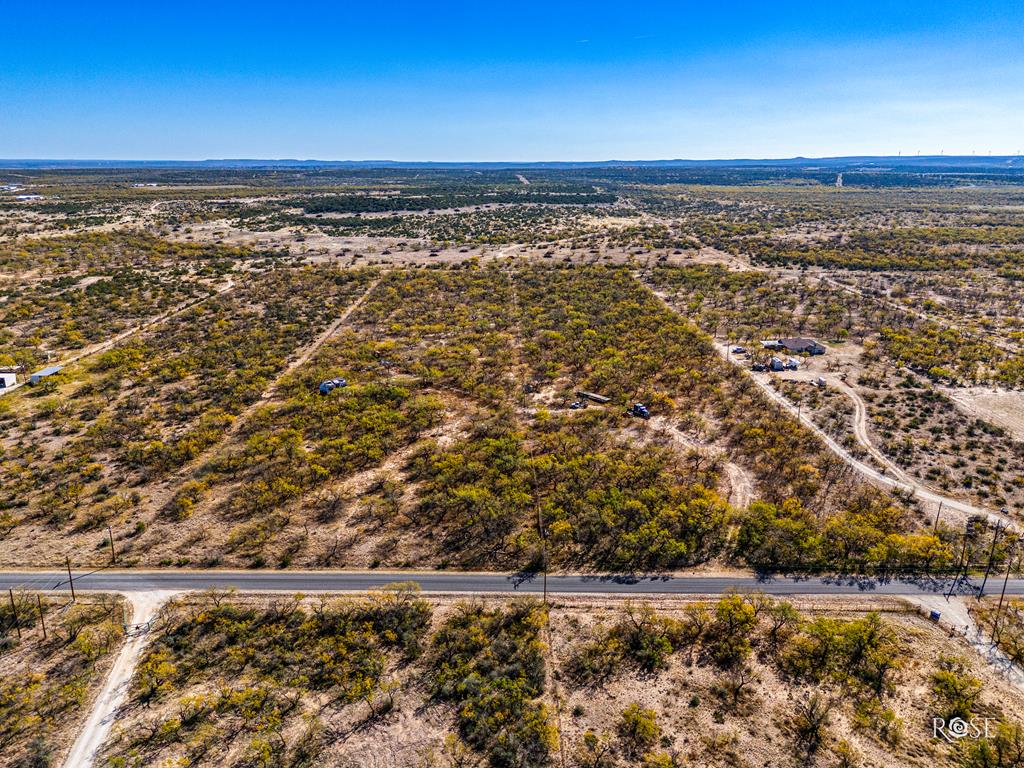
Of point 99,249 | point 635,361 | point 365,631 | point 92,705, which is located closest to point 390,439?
point 365,631

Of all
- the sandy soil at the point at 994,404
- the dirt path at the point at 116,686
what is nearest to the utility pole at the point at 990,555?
the sandy soil at the point at 994,404

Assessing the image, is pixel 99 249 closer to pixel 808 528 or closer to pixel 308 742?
pixel 308 742

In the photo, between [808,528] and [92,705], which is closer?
[92,705]

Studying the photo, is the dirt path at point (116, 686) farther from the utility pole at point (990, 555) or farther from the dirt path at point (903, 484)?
the dirt path at point (903, 484)

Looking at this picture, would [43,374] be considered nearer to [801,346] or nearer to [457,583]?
[457,583]

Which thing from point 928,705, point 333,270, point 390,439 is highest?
point 333,270
